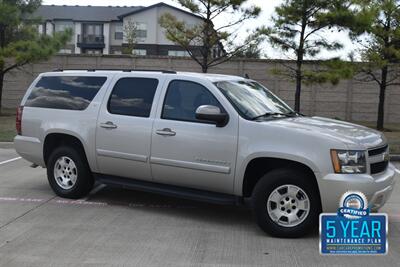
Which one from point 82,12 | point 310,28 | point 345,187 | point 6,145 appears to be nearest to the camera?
point 345,187

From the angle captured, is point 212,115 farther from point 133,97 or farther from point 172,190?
point 133,97

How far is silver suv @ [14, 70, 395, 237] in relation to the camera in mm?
5484

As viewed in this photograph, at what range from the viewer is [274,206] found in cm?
568

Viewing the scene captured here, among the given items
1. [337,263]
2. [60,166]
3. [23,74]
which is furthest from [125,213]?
[23,74]

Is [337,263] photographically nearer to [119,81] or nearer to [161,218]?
[161,218]

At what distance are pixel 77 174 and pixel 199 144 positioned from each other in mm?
2116

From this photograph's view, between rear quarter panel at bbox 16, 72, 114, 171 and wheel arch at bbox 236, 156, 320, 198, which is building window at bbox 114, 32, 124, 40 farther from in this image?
wheel arch at bbox 236, 156, 320, 198

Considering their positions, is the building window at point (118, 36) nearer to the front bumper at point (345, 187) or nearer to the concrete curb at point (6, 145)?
the concrete curb at point (6, 145)

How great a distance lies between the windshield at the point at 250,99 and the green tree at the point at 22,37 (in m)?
16.7

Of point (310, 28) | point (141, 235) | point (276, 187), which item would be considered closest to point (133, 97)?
point (141, 235)

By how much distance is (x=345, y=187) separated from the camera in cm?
527

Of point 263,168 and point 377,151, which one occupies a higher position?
point 377,151

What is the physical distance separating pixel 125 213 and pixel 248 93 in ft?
7.15

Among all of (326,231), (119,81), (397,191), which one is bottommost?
(397,191)
